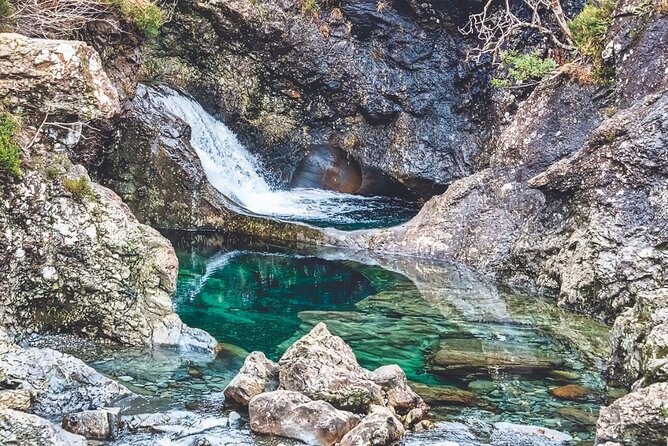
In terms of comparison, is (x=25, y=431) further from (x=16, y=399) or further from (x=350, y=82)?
(x=350, y=82)

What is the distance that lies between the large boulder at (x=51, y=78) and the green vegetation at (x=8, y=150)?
1.69 feet

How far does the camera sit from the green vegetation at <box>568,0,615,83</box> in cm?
1243

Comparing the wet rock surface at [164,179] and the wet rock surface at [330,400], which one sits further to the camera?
the wet rock surface at [164,179]

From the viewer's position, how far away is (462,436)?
17.8 feet

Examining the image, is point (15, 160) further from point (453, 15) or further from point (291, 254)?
point (453, 15)

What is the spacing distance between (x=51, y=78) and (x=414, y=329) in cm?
555

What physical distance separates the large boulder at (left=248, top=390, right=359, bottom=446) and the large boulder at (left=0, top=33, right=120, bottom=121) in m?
4.59

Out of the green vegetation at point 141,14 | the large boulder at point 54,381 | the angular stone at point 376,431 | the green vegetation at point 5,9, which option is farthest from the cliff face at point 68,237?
the green vegetation at point 141,14

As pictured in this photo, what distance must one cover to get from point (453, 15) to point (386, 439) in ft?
51.1

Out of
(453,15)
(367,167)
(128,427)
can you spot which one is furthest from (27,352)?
(453,15)

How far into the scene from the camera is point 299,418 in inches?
206

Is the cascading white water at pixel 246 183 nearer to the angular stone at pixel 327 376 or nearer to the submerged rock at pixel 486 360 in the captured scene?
the submerged rock at pixel 486 360

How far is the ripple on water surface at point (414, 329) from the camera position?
6.43m

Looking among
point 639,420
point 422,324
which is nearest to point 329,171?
point 422,324
